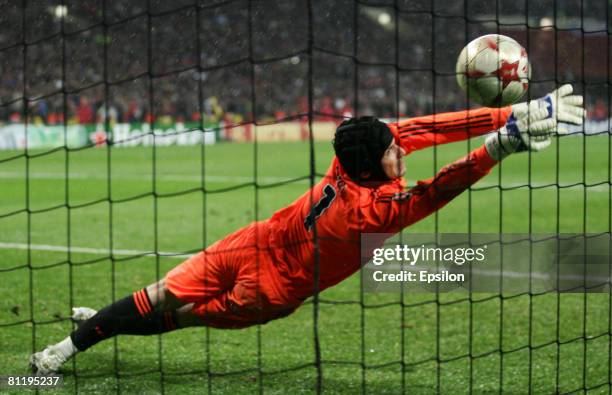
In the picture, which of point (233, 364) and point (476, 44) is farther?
point (233, 364)

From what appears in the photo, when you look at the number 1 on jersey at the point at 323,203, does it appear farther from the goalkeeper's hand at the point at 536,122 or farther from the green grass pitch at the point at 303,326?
the goalkeeper's hand at the point at 536,122

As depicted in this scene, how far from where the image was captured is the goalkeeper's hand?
10.8 ft

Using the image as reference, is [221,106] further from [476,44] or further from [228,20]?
[476,44]

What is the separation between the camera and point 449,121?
3637mm

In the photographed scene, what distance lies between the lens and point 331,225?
3598mm

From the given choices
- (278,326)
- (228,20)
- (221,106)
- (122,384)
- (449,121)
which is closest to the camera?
(449,121)

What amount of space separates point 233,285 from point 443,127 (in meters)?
1.10

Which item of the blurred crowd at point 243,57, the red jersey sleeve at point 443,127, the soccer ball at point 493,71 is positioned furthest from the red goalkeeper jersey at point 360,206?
the blurred crowd at point 243,57

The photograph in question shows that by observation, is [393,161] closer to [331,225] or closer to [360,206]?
[360,206]

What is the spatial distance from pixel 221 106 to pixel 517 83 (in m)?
24.0

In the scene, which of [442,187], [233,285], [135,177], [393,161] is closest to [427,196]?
[442,187]

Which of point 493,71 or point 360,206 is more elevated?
point 493,71

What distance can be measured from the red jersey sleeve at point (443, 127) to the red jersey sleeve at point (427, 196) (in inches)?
4.9

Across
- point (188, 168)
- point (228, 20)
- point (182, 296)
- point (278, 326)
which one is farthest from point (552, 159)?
point (182, 296)
